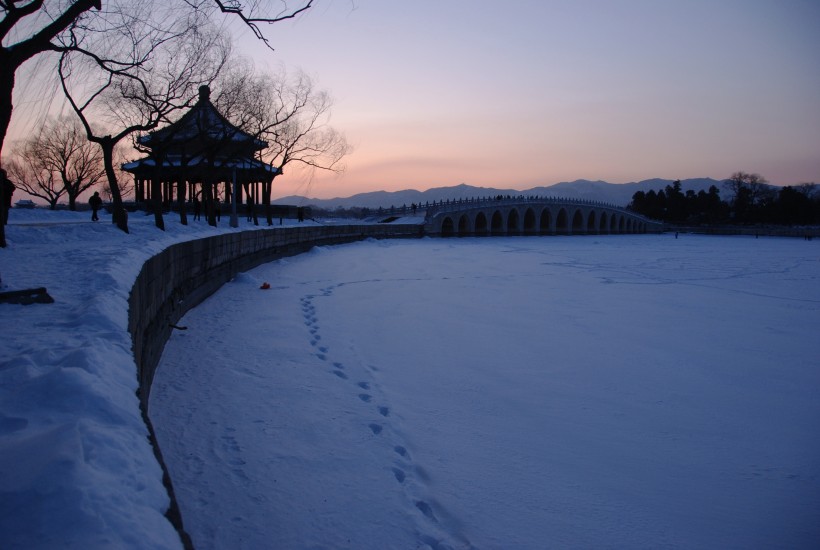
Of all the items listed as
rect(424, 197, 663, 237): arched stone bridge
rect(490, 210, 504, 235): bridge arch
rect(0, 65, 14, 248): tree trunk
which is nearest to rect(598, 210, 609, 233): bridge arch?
rect(424, 197, 663, 237): arched stone bridge

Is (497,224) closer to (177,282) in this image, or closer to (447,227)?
(447,227)

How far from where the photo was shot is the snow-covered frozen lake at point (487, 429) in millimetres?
4086

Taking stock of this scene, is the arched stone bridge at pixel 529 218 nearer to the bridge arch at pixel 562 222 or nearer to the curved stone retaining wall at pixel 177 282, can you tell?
the bridge arch at pixel 562 222

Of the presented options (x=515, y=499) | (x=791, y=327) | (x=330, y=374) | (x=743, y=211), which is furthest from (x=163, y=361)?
(x=743, y=211)

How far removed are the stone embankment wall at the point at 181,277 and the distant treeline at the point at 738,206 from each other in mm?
85646

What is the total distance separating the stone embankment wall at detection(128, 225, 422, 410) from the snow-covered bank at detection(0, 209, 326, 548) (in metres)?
0.40

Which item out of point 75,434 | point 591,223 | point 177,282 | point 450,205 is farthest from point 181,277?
point 591,223

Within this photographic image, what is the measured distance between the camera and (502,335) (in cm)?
1012

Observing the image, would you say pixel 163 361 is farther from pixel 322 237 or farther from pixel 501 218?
pixel 501 218

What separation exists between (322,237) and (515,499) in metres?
Answer: 27.1

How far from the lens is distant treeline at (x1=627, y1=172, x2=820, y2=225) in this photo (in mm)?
86125

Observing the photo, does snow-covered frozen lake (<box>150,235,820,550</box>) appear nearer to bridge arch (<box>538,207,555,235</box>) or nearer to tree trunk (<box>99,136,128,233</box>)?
tree trunk (<box>99,136,128,233</box>)

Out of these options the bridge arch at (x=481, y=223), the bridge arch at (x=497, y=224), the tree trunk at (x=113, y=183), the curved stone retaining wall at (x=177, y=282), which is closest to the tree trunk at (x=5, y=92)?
the curved stone retaining wall at (x=177, y=282)

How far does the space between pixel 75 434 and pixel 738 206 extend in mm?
108268
